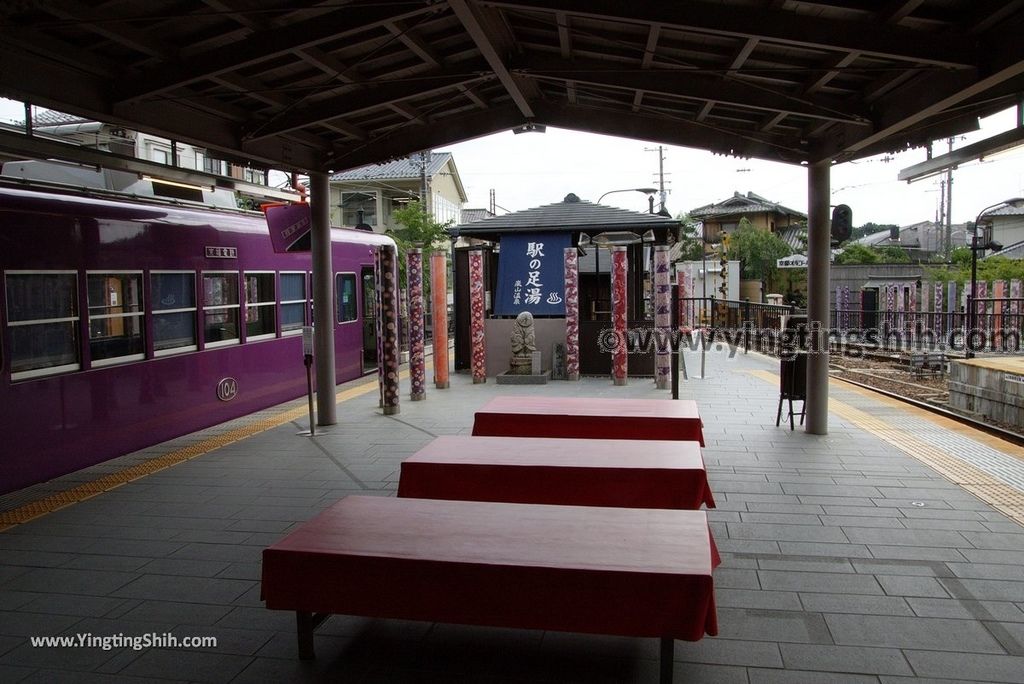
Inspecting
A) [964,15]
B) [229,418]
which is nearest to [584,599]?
[964,15]

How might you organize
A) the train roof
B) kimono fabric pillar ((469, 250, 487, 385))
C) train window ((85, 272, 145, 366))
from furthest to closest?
kimono fabric pillar ((469, 250, 487, 385)) → train window ((85, 272, 145, 366)) → the train roof

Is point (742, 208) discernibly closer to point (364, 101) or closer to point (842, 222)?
point (842, 222)

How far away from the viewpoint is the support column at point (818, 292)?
299 inches

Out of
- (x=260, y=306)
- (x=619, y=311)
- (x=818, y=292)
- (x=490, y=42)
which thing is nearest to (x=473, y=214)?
(x=619, y=311)

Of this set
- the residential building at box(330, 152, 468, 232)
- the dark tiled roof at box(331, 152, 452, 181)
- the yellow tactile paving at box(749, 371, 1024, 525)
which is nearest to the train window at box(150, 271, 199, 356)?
the yellow tactile paving at box(749, 371, 1024, 525)

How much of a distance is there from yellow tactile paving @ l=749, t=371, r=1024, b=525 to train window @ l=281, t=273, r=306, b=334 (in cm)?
771

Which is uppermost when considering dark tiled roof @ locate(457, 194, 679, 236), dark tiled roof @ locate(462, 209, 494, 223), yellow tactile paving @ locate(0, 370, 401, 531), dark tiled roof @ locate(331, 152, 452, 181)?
dark tiled roof @ locate(331, 152, 452, 181)

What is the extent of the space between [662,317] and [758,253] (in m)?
25.8

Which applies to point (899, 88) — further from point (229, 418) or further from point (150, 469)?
point (229, 418)

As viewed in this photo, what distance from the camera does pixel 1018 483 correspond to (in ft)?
19.2

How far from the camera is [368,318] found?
14.0 meters

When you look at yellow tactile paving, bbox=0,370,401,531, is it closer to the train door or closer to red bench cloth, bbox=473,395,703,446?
red bench cloth, bbox=473,395,703,446

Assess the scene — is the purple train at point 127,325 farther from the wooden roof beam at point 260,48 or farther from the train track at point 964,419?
the train track at point 964,419

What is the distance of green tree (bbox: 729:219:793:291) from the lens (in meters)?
35.1
